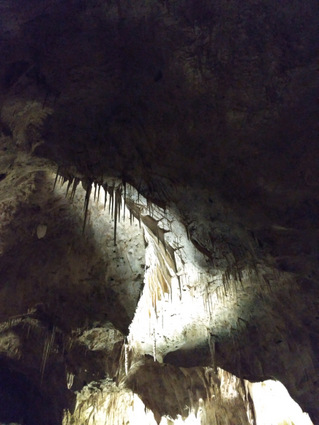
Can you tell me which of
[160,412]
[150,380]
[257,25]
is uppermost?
[257,25]

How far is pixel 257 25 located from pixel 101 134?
1.77 meters

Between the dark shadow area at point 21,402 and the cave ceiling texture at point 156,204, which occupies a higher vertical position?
the cave ceiling texture at point 156,204

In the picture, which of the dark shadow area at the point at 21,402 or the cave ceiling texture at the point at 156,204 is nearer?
the cave ceiling texture at the point at 156,204

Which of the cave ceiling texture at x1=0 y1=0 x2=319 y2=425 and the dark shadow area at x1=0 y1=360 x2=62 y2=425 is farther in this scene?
the dark shadow area at x1=0 y1=360 x2=62 y2=425

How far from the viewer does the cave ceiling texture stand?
3.30m

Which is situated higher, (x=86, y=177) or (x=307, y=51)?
(x=307, y=51)

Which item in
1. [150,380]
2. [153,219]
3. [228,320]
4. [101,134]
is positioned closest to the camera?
[101,134]

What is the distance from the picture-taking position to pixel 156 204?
13.6ft

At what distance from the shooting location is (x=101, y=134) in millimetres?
3693

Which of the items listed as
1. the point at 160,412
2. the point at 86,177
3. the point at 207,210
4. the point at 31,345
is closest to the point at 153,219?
the point at 207,210

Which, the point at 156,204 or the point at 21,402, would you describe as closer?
the point at 156,204

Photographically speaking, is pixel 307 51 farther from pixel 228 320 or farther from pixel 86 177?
pixel 228 320

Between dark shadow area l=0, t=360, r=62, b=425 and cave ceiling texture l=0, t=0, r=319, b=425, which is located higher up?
cave ceiling texture l=0, t=0, r=319, b=425

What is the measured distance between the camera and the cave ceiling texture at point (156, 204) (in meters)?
3.30
